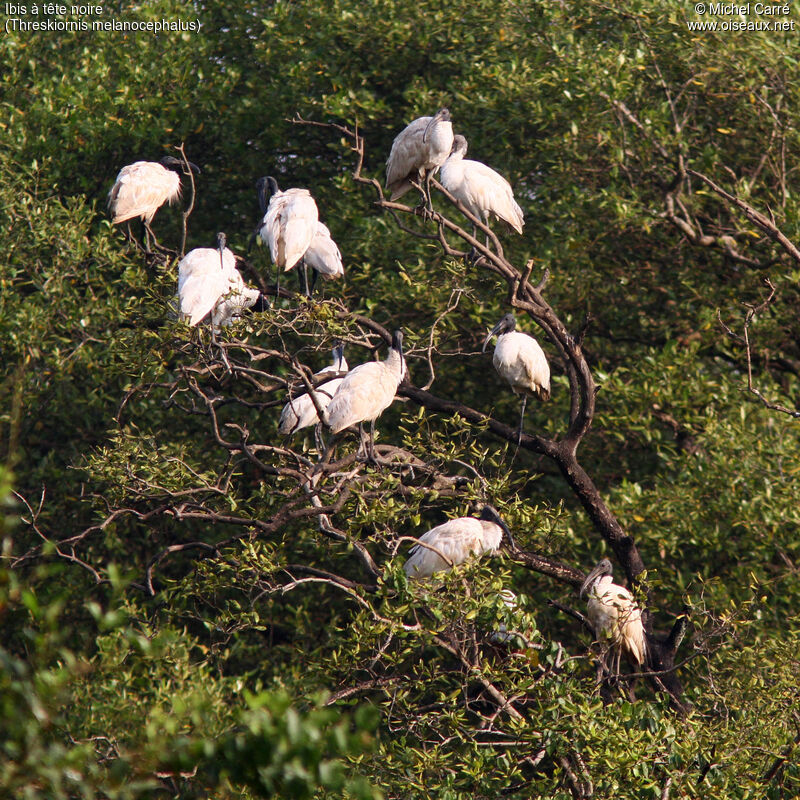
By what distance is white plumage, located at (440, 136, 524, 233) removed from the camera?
7.32m

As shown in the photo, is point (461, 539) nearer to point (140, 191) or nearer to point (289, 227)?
point (289, 227)

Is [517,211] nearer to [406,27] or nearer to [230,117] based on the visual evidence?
[406,27]

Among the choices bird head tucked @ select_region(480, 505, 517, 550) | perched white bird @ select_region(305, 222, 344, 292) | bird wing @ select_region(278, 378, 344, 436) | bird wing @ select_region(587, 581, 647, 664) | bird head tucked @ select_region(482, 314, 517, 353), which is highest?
perched white bird @ select_region(305, 222, 344, 292)

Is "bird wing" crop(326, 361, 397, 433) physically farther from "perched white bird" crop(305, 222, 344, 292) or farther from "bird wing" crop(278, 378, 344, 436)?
"perched white bird" crop(305, 222, 344, 292)

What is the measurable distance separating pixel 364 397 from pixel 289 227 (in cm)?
176

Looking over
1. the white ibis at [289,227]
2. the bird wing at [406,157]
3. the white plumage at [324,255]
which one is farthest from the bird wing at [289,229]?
the bird wing at [406,157]

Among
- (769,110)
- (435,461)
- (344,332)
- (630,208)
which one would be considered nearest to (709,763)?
(435,461)

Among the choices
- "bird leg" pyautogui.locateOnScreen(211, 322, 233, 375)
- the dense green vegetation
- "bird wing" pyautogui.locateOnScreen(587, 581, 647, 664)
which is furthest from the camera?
"bird wing" pyautogui.locateOnScreen(587, 581, 647, 664)

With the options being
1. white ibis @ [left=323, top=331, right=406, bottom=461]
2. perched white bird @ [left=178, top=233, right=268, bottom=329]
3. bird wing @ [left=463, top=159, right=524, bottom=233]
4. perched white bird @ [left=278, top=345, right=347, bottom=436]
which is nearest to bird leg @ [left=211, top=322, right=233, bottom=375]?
white ibis @ [left=323, top=331, right=406, bottom=461]

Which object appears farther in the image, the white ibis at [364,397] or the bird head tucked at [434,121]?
the bird head tucked at [434,121]

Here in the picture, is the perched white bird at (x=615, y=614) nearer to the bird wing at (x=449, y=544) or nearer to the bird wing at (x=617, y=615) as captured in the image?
the bird wing at (x=617, y=615)

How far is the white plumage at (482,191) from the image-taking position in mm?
7320

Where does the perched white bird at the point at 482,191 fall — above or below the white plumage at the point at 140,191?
above

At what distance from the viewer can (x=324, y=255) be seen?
7684mm
